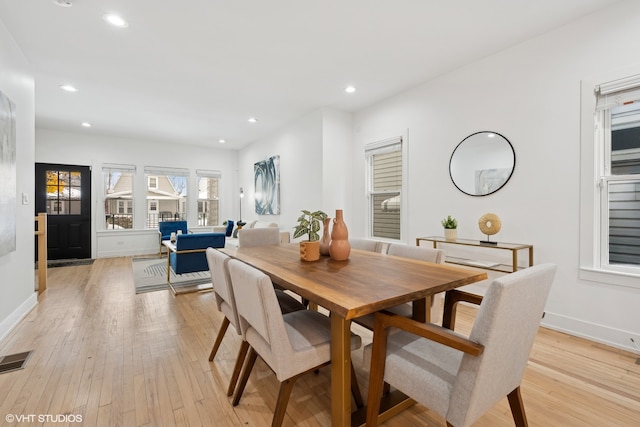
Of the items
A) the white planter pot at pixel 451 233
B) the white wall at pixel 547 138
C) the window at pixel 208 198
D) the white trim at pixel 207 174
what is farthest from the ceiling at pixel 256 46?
the window at pixel 208 198

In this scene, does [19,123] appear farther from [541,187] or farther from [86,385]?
[541,187]

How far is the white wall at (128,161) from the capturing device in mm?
5988

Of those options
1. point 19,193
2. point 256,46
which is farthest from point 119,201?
point 256,46

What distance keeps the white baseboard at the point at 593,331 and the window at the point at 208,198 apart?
7.24m

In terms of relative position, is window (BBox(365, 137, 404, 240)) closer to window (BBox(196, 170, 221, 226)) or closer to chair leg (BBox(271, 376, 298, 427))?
chair leg (BBox(271, 376, 298, 427))

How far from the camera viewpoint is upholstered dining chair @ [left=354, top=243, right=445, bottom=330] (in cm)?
190

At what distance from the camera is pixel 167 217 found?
7.18 meters

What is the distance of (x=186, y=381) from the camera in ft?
6.10

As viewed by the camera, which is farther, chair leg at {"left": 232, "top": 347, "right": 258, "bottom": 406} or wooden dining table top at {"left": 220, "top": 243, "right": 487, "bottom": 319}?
chair leg at {"left": 232, "top": 347, "right": 258, "bottom": 406}

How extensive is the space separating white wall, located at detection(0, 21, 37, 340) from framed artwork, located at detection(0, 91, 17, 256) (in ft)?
0.51

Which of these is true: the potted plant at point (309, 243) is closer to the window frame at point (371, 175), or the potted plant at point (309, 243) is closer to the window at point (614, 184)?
the window frame at point (371, 175)

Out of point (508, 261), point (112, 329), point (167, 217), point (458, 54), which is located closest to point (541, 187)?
point (508, 261)

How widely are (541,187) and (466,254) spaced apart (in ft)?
3.33

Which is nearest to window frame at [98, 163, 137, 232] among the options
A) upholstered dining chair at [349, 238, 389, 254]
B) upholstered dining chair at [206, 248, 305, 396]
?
upholstered dining chair at [206, 248, 305, 396]
